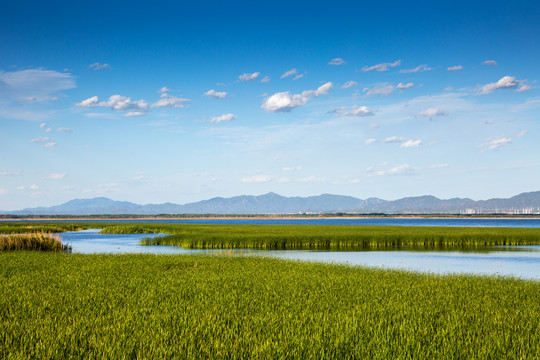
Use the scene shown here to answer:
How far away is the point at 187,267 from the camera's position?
23391 millimetres

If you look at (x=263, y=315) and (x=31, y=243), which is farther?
(x=31, y=243)

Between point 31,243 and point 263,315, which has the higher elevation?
point 31,243

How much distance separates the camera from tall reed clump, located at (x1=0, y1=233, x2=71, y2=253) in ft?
110

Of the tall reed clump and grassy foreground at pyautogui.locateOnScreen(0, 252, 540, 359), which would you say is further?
the tall reed clump

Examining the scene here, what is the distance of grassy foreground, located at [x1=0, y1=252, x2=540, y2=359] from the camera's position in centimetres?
920

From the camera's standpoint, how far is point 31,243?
35250 millimetres

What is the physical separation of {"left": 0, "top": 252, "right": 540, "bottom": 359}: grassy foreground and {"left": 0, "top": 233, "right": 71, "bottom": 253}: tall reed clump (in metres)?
13.9

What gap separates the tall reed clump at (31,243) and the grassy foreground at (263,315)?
13.9 m

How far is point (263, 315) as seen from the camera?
12.4 metres

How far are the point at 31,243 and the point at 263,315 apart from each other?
2956 cm

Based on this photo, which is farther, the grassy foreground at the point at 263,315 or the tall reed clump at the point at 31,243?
the tall reed clump at the point at 31,243

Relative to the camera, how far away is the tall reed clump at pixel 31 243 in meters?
33.7

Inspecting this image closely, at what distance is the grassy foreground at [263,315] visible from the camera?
9203 millimetres

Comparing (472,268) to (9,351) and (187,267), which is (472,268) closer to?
(187,267)
